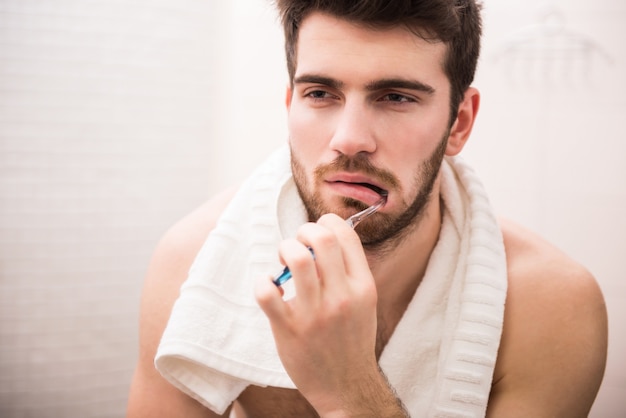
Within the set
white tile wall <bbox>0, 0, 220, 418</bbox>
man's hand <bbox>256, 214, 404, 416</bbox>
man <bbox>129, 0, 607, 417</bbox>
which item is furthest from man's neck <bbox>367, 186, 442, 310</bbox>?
white tile wall <bbox>0, 0, 220, 418</bbox>

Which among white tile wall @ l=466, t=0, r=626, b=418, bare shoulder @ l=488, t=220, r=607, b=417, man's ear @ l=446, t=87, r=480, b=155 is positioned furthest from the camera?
white tile wall @ l=466, t=0, r=626, b=418

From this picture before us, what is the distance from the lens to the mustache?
0.78 m

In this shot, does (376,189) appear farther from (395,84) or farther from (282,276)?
(282,276)

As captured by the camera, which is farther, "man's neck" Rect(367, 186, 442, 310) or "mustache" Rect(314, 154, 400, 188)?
"man's neck" Rect(367, 186, 442, 310)

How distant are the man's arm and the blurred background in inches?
24.1

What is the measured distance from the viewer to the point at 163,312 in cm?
95

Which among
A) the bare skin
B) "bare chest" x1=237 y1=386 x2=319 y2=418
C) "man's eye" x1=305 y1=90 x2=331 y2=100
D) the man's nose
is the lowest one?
"bare chest" x1=237 y1=386 x2=319 y2=418

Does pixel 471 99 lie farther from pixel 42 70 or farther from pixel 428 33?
pixel 42 70

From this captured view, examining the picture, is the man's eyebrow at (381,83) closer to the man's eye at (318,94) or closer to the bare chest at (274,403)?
the man's eye at (318,94)

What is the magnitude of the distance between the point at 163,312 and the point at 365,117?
1.67 ft

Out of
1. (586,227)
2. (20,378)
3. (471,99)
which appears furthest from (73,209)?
(586,227)

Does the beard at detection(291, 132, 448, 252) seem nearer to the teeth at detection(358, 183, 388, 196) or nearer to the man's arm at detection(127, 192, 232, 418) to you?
the teeth at detection(358, 183, 388, 196)

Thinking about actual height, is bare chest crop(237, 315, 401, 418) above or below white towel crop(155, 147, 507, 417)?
below

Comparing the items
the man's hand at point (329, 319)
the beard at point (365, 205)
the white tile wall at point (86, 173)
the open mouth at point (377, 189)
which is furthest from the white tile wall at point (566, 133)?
the man's hand at point (329, 319)
